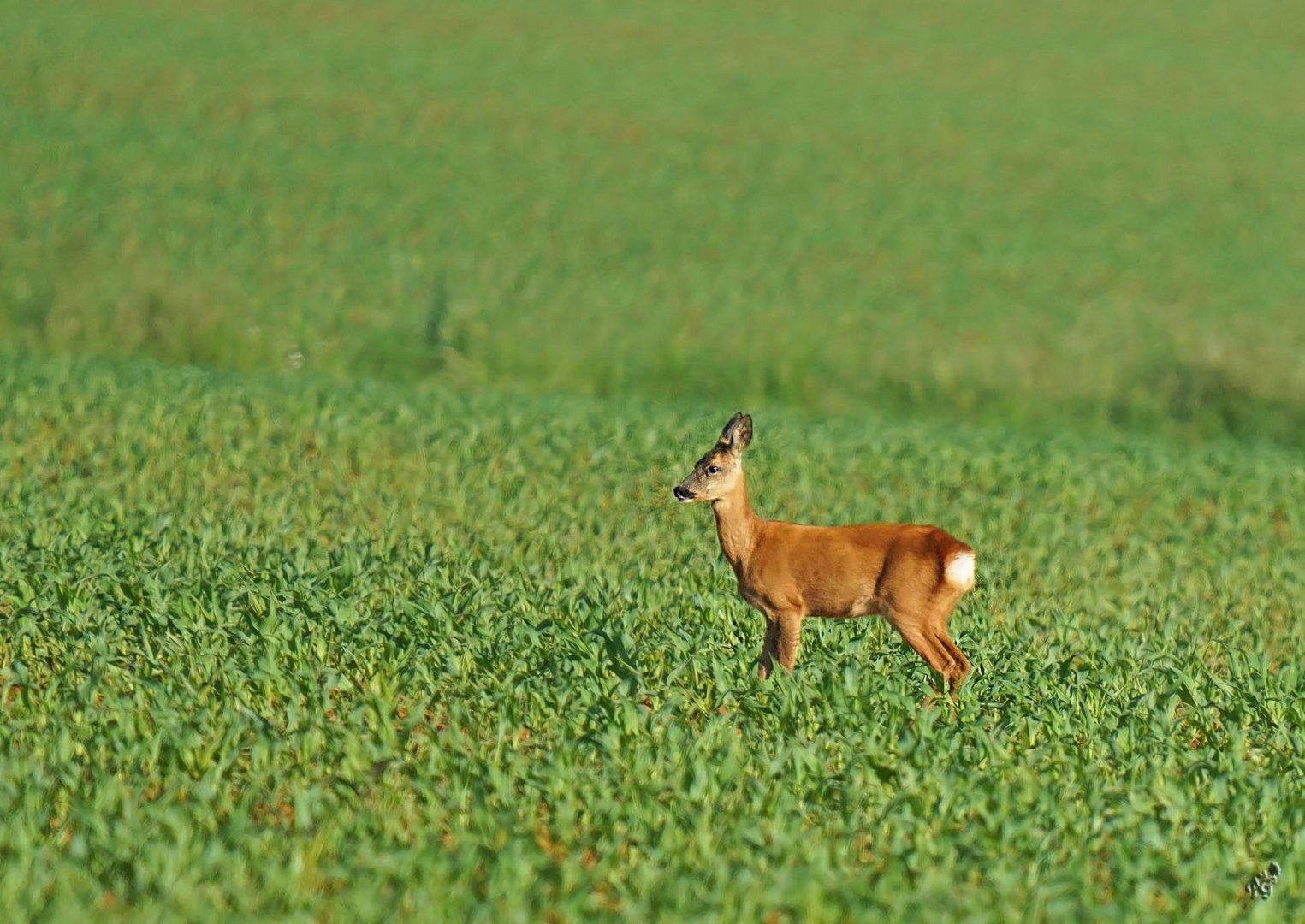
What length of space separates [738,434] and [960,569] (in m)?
1.31

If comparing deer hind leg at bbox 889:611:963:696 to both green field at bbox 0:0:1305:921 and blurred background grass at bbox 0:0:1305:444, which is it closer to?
green field at bbox 0:0:1305:921

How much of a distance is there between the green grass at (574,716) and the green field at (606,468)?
3 centimetres

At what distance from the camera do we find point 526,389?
22312 mm

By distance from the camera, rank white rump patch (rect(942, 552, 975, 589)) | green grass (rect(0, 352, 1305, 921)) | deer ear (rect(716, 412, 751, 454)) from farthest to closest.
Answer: white rump patch (rect(942, 552, 975, 589)) < deer ear (rect(716, 412, 751, 454)) < green grass (rect(0, 352, 1305, 921))

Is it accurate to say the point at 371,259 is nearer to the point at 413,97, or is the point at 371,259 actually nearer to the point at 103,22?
the point at 413,97

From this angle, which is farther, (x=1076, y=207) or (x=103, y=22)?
(x=103, y=22)

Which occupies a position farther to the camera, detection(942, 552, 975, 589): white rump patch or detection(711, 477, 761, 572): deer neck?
detection(711, 477, 761, 572): deer neck

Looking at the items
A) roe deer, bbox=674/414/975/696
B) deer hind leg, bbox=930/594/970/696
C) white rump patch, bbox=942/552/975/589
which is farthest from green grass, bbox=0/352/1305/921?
white rump patch, bbox=942/552/975/589

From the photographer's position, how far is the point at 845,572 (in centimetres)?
837

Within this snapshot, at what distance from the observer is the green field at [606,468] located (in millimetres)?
6531

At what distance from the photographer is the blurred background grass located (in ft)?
75.8

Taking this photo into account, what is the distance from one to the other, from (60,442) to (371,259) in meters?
10.6

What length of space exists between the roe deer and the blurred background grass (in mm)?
14448

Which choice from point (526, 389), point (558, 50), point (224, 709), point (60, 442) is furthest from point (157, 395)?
point (558, 50)
